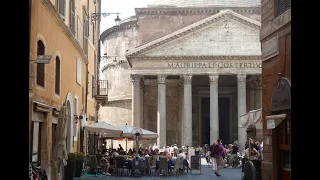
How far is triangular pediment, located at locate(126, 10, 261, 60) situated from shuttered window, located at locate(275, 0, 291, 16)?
2307 centimetres

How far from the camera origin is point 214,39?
104ft

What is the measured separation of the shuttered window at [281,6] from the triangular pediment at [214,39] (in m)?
23.1

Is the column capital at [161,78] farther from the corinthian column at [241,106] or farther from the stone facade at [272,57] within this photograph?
the stone facade at [272,57]

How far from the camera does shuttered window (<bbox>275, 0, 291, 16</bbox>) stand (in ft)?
25.1

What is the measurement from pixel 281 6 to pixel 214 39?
2377 cm

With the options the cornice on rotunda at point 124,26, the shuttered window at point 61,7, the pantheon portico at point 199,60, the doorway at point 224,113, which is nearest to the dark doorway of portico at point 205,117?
the doorway at point 224,113

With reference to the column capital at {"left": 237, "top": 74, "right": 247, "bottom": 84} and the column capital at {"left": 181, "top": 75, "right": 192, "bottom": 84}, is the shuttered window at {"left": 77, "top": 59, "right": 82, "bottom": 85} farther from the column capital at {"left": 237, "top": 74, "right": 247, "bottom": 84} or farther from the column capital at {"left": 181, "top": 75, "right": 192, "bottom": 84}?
the column capital at {"left": 237, "top": 74, "right": 247, "bottom": 84}

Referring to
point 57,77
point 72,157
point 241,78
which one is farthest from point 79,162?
point 241,78

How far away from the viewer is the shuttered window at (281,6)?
7654 millimetres

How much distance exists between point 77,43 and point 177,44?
54.9 ft

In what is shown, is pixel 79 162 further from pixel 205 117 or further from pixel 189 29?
pixel 205 117

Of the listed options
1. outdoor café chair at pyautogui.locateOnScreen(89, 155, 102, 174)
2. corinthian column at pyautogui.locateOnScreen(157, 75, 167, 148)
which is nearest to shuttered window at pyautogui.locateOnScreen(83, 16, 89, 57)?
outdoor café chair at pyautogui.locateOnScreen(89, 155, 102, 174)

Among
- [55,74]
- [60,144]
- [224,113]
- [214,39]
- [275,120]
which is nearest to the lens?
[275,120]
